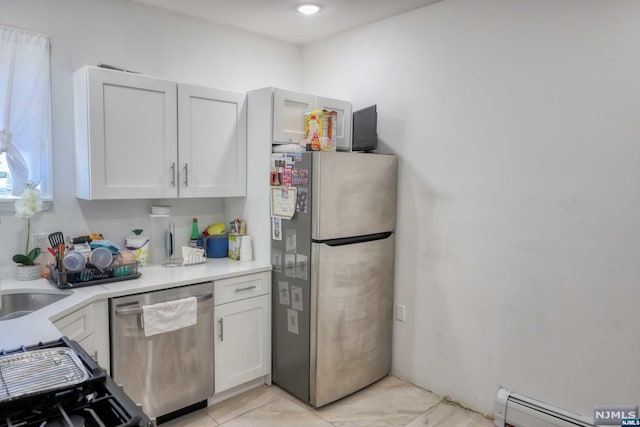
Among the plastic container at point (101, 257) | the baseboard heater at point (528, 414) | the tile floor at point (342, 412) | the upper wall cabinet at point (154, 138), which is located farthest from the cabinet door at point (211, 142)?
the baseboard heater at point (528, 414)

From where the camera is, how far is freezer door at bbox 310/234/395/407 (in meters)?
2.63

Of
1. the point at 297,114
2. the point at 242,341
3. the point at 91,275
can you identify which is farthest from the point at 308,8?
the point at 242,341

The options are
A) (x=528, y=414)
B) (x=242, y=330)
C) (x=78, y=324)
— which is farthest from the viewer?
(x=242, y=330)

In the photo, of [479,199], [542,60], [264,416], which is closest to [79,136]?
[264,416]

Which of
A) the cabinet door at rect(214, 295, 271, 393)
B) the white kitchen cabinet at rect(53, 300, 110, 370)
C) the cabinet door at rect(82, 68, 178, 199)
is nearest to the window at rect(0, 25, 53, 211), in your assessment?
the cabinet door at rect(82, 68, 178, 199)

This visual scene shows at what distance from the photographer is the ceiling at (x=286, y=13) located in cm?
275

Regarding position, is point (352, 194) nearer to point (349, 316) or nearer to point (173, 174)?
point (349, 316)

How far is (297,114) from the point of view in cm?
295

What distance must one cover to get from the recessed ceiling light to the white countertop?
1722 millimetres

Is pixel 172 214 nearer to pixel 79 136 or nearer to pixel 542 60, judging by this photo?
pixel 79 136

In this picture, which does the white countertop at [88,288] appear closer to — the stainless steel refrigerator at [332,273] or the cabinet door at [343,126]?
the stainless steel refrigerator at [332,273]

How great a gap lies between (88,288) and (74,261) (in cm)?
16

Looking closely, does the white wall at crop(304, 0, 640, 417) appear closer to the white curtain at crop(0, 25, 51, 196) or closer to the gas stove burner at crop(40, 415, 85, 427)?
the white curtain at crop(0, 25, 51, 196)

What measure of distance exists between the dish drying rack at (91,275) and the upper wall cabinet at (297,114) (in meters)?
1.20
